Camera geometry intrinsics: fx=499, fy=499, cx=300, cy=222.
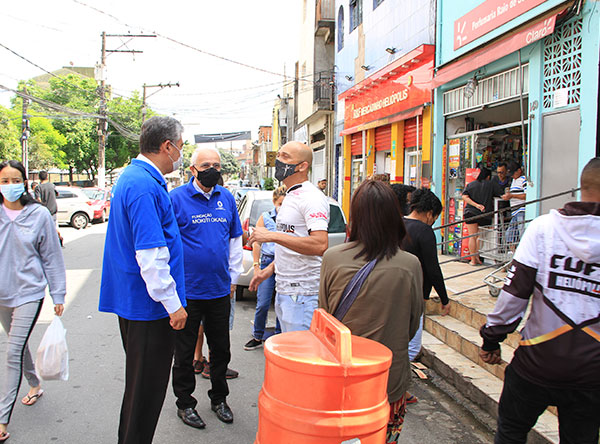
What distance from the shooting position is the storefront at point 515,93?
646cm

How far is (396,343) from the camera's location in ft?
8.21

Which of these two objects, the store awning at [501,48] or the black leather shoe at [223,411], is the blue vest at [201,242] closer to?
the black leather shoe at [223,411]

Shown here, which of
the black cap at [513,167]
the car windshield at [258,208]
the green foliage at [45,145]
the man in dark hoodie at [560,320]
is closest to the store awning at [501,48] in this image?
the black cap at [513,167]

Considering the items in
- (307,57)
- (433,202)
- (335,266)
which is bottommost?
(335,266)

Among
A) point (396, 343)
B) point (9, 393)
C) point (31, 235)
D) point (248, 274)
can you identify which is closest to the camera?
point (396, 343)

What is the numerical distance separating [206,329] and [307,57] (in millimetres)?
23146

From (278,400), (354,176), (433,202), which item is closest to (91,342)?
(433,202)

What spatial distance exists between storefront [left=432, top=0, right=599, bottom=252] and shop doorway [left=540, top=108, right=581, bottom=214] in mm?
13

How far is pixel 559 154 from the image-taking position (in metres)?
6.80

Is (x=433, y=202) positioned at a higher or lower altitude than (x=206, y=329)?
higher

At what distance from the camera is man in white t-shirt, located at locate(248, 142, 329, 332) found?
332 cm

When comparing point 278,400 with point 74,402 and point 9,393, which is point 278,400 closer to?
point 9,393

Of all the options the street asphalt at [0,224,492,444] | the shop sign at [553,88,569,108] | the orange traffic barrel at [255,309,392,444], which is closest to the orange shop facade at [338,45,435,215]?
the shop sign at [553,88,569,108]

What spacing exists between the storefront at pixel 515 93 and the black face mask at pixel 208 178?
4.82 metres
